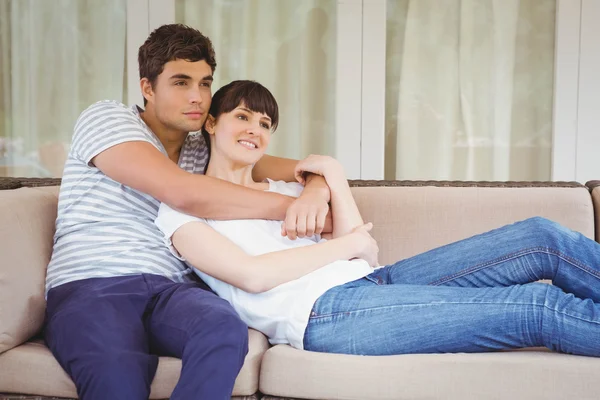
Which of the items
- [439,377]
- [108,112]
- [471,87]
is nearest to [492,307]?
[439,377]

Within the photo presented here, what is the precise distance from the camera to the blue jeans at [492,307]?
1.54 m

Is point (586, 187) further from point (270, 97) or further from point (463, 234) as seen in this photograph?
point (270, 97)

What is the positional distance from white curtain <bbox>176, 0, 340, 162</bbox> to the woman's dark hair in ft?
5.94

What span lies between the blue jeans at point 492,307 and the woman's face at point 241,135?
1.57 feet

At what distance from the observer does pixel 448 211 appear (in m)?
2.23

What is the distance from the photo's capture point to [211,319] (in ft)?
4.96

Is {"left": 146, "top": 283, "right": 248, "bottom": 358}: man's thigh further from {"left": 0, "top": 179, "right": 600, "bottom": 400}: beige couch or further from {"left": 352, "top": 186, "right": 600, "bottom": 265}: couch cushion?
{"left": 352, "top": 186, "right": 600, "bottom": 265}: couch cushion

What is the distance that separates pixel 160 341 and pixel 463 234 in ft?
3.46

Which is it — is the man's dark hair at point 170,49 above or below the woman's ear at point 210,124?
above

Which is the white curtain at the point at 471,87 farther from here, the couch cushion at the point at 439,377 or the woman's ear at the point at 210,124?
the couch cushion at the point at 439,377

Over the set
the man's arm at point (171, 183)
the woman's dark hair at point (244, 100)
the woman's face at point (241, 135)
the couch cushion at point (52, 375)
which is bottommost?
the couch cushion at point (52, 375)

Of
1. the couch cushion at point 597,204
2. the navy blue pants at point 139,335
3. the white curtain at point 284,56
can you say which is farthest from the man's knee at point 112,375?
the white curtain at point 284,56

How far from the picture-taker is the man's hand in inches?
71.1

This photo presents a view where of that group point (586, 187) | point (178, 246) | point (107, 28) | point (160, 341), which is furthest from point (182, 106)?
point (107, 28)
